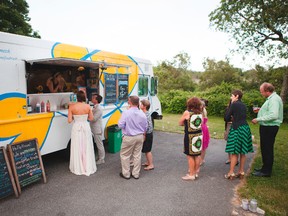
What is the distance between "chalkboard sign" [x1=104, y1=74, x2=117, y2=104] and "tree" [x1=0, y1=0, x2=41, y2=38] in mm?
16655

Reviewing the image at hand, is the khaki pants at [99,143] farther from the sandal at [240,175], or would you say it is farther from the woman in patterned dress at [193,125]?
the sandal at [240,175]

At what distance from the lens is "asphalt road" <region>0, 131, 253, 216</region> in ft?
11.0

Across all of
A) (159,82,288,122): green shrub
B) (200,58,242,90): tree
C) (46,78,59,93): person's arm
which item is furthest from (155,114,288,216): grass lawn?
(200,58,242,90): tree

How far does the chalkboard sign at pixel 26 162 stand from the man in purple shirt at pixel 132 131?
162 centimetres

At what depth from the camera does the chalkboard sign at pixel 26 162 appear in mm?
3818

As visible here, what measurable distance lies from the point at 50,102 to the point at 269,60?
16.0 meters

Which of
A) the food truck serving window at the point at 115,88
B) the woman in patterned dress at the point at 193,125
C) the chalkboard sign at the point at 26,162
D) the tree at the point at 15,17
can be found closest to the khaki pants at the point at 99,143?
the food truck serving window at the point at 115,88

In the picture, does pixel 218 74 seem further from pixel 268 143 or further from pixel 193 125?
pixel 193 125

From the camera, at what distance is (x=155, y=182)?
4414 mm

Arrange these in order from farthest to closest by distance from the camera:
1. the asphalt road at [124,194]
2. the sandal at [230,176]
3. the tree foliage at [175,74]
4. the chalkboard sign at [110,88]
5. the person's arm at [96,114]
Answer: the tree foliage at [175,74] < the chalkboard sign at [110,88] < the person's arm at [96,114] < the sandal at [230,176] < the asphalt road at [124,194]

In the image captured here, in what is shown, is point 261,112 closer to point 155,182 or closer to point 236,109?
point 236,109

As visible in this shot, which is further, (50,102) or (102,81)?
(102,81)

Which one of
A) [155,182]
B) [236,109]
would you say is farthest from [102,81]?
[236,109]

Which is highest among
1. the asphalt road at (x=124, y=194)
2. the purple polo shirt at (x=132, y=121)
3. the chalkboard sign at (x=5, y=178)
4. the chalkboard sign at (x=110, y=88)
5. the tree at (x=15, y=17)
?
the tree at (x=15, y=17)
